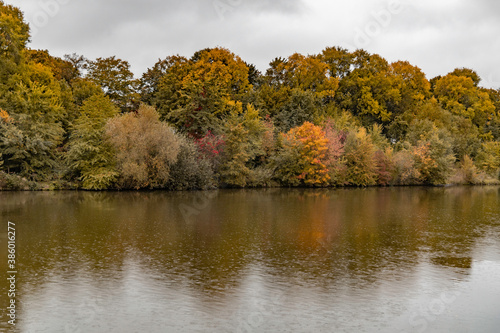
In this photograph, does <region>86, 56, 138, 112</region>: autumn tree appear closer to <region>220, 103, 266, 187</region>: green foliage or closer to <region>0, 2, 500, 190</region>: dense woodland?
<region>0, 2, 500, 190</region>: dense woodland

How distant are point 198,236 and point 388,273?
30.0 feet

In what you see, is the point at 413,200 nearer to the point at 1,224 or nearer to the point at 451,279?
the point at 451,279

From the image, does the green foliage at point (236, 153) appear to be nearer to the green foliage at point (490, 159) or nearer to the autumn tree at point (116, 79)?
the autumn tree at point (116, 79)

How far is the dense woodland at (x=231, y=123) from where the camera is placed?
43156 millimetres

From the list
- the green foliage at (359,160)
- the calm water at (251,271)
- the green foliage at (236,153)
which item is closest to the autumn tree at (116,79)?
the green foliage at (236,153)

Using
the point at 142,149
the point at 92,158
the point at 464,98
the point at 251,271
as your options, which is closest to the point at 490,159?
the point at 464,98

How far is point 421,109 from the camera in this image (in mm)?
74000

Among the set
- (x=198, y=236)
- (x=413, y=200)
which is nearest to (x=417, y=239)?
(x=198, y=236)

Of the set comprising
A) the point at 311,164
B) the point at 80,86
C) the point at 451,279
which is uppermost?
the point at 80,86

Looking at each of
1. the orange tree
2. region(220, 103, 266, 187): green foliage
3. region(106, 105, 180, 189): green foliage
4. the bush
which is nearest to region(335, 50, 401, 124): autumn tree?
the orange tree

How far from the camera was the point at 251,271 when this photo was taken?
50.0ft

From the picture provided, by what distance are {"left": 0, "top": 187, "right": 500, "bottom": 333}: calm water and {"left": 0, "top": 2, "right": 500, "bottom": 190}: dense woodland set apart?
15.4 meters

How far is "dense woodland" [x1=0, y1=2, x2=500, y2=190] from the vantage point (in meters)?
43.2

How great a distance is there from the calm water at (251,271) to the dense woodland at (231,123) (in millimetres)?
15432
